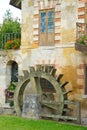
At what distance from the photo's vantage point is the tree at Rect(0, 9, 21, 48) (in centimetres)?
2200

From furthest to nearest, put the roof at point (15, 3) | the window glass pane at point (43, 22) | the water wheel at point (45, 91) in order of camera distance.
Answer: the roof at point (15, 3) → the window glass pane at point (43, 22) → the water wheel at point (45, 91)

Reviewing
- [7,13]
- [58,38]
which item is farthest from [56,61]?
[7,13]

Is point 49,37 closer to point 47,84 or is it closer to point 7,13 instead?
point 47,84

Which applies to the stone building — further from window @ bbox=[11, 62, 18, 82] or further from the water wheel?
the water wheel

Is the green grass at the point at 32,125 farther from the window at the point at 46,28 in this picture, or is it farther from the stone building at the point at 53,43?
the window at the point at 46,28

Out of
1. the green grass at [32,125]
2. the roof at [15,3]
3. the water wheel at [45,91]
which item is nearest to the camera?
the green grass at [32,125]

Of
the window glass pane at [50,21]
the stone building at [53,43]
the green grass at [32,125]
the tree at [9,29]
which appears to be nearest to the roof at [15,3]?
the stone building at [53,43]

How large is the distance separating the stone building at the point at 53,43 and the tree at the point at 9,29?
Answer: 1.51 m

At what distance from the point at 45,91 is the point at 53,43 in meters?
2.43

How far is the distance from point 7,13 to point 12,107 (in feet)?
72.0

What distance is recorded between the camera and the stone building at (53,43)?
17.8 m

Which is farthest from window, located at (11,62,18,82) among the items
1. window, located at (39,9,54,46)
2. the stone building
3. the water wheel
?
window, located at (39,9,54,46)

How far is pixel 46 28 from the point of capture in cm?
1925

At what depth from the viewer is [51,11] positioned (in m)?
19.1
